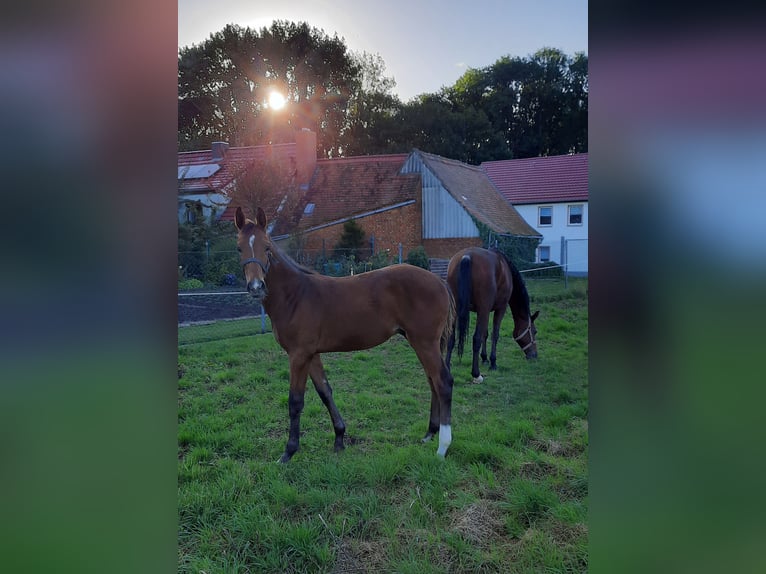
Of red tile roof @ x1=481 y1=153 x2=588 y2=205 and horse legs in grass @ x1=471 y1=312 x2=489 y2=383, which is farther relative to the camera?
horse legs in grass @ x1=471 y1=312 x2=489 y2=383

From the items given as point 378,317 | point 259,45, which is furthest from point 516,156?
point 259,45

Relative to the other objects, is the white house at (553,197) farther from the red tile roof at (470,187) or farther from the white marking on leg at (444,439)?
the white marking on leg at (444,439)

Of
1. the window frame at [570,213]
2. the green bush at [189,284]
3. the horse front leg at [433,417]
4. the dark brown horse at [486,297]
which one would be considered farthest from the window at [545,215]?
the green bush at [189,284]

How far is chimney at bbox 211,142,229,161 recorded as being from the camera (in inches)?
109

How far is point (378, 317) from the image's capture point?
3.17 metres

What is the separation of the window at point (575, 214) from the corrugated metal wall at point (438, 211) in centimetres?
72

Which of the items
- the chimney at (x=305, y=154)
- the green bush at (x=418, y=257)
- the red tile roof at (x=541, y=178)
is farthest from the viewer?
the green bush at (x=418, y=257)

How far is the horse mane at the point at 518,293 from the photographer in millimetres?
3066

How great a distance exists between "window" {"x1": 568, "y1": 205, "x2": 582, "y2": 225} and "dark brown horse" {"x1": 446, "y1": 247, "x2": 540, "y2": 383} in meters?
0.74

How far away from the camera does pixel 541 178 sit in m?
2.52

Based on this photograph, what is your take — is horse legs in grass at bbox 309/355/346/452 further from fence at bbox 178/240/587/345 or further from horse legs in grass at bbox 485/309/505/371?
horse legs in grass at bbox 485/309/505/371

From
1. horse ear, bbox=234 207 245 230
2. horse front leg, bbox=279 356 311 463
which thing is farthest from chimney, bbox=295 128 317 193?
horse front leg, bbox=279 356 311 463

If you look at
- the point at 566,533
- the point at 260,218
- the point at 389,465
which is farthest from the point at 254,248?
the point at 566,533
